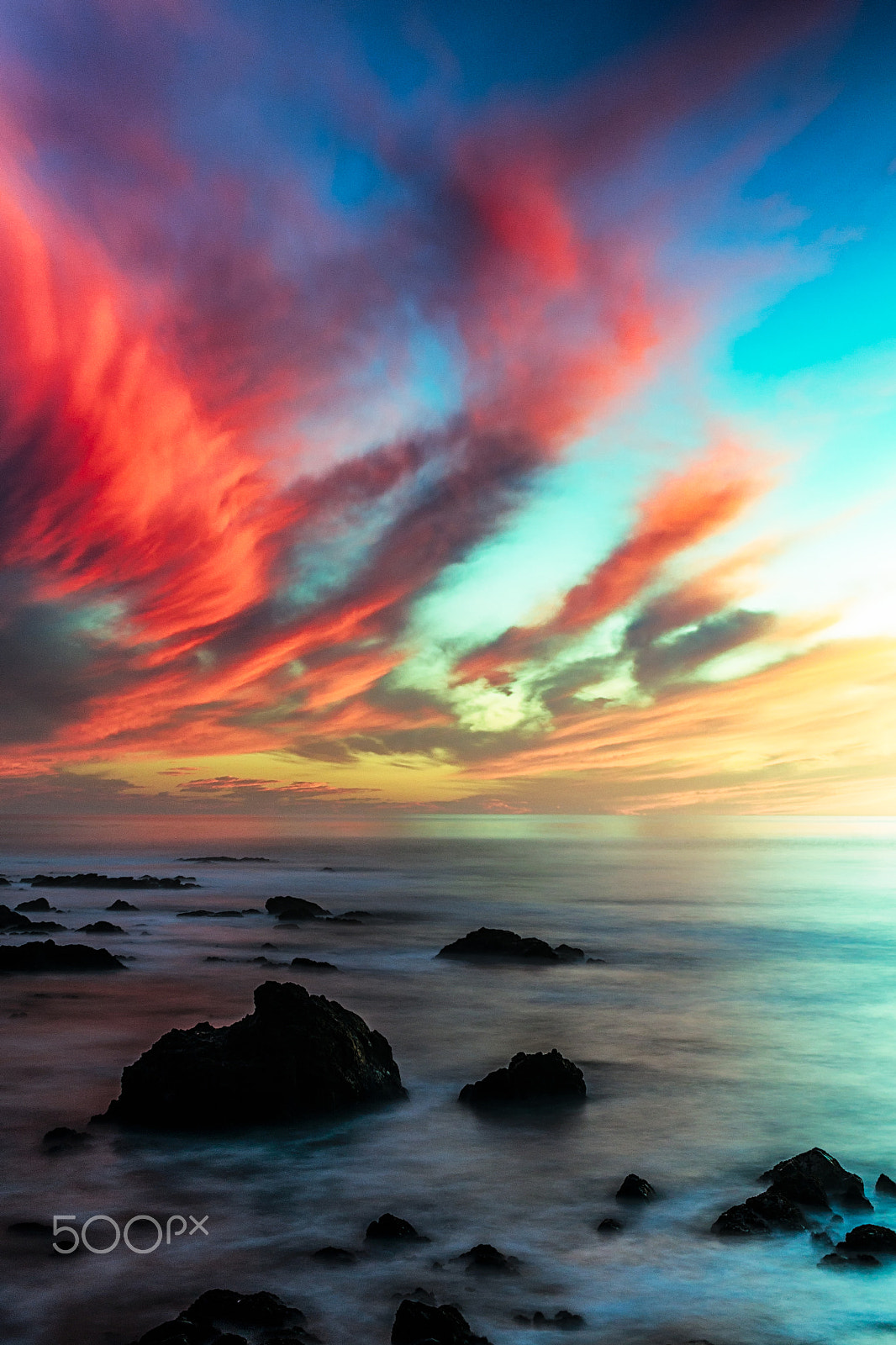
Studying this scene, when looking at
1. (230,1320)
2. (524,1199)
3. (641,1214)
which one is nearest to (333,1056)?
(524,1199)

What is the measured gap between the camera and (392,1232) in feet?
34.6

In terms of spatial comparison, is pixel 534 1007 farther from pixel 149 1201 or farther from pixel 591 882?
pixel 591 882

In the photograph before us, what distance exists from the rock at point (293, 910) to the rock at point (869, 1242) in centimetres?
3634

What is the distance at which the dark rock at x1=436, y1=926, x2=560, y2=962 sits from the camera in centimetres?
3231

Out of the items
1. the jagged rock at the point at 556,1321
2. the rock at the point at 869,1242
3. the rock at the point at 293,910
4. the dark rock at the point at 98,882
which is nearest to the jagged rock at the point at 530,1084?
the rock at the point at 869,1242

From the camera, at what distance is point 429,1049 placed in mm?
20078

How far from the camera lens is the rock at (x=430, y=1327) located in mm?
7844

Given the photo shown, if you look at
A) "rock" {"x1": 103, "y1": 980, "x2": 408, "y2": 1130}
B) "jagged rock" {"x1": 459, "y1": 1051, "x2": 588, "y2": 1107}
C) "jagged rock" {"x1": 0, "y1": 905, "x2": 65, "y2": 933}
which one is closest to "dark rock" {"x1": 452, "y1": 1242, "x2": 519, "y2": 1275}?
"rock" {"x1": 103, "y1": 980, "x2": 408, "y2": 1130}

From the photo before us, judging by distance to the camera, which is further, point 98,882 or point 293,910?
point 98,882

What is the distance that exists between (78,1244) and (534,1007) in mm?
15984

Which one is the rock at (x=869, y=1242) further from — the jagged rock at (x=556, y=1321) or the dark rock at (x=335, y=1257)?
the dark rock at (x=335, y=1257)

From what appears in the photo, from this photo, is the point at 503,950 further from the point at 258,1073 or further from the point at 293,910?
the point at 258,1073

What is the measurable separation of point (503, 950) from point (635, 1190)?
21.0 m

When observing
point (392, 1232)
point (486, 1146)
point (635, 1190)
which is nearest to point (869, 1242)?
point (635, 1190)
